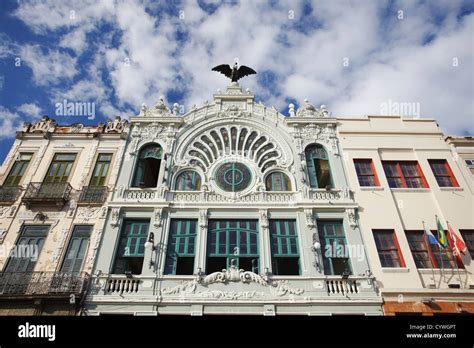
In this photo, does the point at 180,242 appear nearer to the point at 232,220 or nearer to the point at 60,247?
the point at 232,220

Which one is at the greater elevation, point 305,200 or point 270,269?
point 305,200

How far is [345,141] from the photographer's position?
1880 centimetres

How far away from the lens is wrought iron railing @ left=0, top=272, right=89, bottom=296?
12672 mm

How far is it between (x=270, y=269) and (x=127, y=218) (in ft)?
25.5

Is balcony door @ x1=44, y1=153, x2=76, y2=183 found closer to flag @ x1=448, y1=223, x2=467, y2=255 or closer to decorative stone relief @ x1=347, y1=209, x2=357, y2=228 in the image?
decorative stone relief @ x1=347, y1=209, x2=357, y2=228

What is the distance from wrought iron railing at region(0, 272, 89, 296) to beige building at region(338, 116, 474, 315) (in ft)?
43.2

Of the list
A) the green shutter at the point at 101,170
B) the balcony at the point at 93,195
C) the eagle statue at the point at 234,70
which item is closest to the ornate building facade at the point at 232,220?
the balcony at the point at 93,195

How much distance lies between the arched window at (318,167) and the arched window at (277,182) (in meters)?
1.34

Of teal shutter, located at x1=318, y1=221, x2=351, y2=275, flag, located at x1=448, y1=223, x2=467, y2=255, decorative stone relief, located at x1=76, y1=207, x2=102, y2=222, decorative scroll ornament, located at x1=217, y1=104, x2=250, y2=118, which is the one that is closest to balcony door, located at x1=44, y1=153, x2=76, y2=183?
decorative stone relief, located at x1=76, y1=207, x2=102, y2=222

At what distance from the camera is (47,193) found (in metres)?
16.1

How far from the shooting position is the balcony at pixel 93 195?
52.7ft
